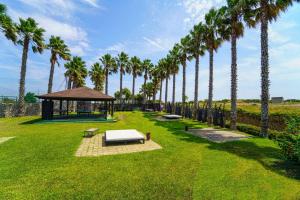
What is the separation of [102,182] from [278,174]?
6.14 metres

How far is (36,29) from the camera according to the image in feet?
82.4

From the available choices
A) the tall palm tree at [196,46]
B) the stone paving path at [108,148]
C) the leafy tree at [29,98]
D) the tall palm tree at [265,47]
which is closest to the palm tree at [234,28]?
the tall palm tree at [265,47]

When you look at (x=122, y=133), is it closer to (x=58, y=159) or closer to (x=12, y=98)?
(x=58, y=159)

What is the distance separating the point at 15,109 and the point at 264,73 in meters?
28.4

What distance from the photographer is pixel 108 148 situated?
971 centimetres

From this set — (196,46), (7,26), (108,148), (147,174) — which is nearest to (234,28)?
(196,46)

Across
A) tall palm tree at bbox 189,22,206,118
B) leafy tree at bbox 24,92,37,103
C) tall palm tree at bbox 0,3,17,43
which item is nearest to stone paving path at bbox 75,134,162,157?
tall palm tree at bbox 189,22,206,118

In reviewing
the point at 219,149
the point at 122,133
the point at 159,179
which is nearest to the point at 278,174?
the point at 219,149

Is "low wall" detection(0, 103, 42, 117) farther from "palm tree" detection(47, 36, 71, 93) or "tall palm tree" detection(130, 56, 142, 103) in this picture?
"tall palm tree" detection(130, 56, 142, 103)

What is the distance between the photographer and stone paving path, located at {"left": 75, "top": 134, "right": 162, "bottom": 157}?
880 centimetres

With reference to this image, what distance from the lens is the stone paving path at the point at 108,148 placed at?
8.80 m

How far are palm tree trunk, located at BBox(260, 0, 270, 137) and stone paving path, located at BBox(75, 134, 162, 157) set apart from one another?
9.34 m

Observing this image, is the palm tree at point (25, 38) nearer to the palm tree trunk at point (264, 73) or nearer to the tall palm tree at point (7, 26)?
the tall palm tree at point (7, 26)

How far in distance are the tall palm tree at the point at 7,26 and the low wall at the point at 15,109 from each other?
817 cm
